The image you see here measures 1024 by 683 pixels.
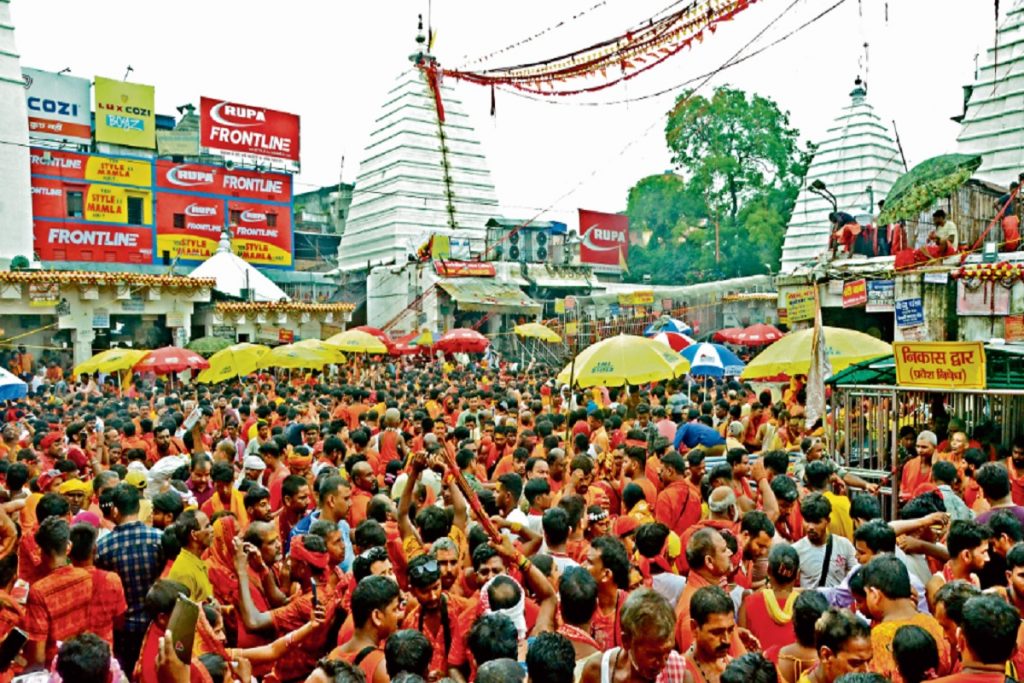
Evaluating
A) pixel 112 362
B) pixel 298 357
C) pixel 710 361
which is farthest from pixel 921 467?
pixel 112 362

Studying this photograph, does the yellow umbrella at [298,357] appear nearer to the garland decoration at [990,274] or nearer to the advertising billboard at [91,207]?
the garland decoration at [990,274]

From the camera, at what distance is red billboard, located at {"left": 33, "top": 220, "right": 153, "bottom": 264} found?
33.6 m

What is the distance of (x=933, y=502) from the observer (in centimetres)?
513

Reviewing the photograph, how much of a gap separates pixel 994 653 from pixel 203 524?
163 inches

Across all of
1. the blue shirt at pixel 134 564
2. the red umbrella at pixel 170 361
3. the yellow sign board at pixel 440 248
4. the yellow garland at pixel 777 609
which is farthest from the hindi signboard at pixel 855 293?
the yellow sign board at pixel 440 248

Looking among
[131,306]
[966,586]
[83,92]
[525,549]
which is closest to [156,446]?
[525,549]

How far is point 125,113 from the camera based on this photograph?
126ft

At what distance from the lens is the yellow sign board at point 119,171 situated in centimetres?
3438

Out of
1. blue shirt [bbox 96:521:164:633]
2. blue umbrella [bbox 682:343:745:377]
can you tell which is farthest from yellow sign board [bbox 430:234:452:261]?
blue shirt [bbox 96:521:164:633]

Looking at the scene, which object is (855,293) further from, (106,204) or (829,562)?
(106,204)

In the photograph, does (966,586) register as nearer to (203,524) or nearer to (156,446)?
(203,524)

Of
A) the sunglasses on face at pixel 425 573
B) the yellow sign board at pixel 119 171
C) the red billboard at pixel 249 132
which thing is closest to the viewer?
the sunglasses on face at pixel 425 573

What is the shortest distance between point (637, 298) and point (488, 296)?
6.72 m

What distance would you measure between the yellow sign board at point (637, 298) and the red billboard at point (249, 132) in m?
22.2
